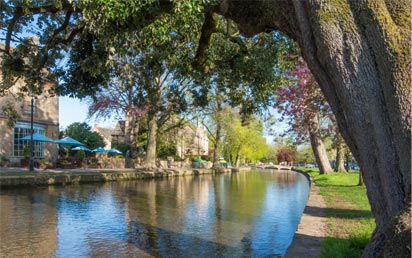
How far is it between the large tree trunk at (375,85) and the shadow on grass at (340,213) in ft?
17.4

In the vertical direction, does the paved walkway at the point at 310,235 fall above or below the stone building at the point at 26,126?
below

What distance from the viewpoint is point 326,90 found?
12.2ft

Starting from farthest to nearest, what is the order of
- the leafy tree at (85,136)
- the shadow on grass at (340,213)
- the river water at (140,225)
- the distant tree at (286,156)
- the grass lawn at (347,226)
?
the distant tree at (286,156)
the leafy tree at (85,136)
the shadow on grass at (340,213)
the river water at (140,225)
the grass lawn at (347,226)

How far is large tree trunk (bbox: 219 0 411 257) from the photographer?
303 cm

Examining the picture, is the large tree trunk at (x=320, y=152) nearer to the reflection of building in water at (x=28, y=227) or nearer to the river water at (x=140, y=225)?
the river water at (x=140, y=225)

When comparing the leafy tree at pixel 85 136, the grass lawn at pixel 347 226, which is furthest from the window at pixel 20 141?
the grass lawn at pixel 347 226

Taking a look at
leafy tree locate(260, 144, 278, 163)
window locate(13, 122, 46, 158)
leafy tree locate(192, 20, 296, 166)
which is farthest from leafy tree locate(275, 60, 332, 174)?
leafy tree locate(260, 144, 278, 163)

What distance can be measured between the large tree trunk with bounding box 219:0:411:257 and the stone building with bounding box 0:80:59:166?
25.1 meters

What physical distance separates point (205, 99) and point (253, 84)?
2786 mm

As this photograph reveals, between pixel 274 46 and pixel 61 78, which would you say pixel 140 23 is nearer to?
pixel 61 78

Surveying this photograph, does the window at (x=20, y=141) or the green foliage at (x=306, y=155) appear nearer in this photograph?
the window at (x=20, y=141)

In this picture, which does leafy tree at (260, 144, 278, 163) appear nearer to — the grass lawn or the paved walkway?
the grass lawn

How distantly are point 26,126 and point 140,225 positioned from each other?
23.0 meters

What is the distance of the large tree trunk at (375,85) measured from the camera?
3.03 meters
